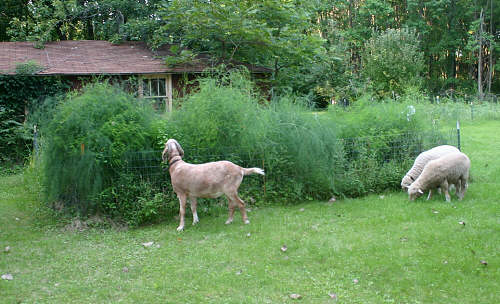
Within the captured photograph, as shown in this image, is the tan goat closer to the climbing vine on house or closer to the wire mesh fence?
the wire mesh fence

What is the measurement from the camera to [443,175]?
7730 mm

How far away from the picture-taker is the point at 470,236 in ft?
19.8

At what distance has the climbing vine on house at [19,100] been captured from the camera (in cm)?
1318

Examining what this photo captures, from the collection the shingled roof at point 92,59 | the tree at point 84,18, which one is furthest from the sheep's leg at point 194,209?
the tree at point 84,18

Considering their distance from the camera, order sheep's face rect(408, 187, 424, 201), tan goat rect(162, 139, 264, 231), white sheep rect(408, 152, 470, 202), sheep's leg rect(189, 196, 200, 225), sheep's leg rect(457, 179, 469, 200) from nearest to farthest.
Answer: tan goat rect(162, 139, 264, 231)
sheep's leg rect(189, 196, 200, 225)
white sheep rect(408, 152, 470, 202)
sheep's face rect(408, 187, 424, 201)
sheep's leg rect(457, 179, 469, 200)

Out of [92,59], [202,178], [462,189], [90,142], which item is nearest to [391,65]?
[92,59]

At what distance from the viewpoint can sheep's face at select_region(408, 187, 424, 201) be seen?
7.91 m

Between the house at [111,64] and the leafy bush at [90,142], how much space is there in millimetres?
7638

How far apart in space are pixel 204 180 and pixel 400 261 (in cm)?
322

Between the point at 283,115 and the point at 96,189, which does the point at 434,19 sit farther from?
the point at 96,189

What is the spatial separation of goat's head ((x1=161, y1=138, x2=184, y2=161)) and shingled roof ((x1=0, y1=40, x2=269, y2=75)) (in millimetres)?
9127

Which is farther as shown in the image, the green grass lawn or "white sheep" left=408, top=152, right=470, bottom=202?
"white sheep" left=408, top=152, right=470, bottom=202

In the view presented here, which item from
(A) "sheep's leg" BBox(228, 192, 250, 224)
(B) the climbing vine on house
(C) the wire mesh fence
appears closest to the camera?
(A) "sheep's leg" BBox(228, 192, 250, 224)

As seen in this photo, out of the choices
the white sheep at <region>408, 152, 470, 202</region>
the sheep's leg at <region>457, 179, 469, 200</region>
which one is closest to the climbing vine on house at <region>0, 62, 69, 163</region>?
the white sheep at <region>408, 152, 470, 202</region>
